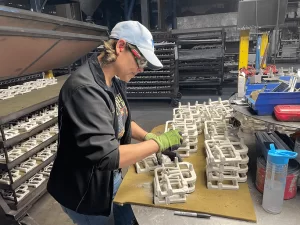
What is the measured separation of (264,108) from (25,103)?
1.74 metres

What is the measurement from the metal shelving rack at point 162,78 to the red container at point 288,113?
2.97m

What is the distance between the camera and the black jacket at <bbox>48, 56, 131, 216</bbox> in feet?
2.57

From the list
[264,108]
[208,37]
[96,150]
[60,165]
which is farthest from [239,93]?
[208,37]

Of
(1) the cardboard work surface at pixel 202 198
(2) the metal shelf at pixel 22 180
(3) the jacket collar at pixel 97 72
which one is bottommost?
(2) the metal shelf at pixel 22 180

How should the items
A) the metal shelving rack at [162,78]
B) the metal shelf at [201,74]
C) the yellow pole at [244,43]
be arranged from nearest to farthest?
the yellow pole at [244,43] → the metal shelving rack at [162,78] → the metal shelf at [201,74]

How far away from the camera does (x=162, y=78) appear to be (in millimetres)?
3875

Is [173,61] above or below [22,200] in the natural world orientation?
above

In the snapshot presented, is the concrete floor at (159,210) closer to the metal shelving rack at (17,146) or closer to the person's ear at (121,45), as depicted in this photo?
the metal shelving rack at (17,146)

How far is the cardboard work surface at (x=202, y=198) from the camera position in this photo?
84 centimetres

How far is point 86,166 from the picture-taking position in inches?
35.5

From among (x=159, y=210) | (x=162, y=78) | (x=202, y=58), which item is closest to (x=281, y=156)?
(x=159, y=210)

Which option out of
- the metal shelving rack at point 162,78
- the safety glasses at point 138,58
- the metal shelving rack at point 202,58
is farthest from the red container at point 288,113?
the metal shelving rack at point 202,58

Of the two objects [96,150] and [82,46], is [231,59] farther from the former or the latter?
[96,150]

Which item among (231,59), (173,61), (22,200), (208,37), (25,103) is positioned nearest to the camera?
(22,200)
